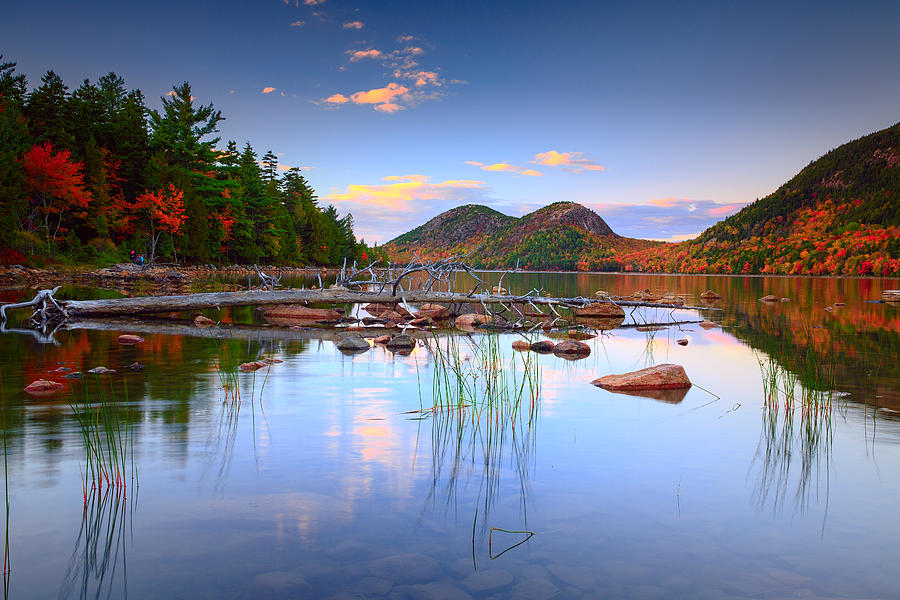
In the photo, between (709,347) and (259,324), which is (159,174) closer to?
(259,324)

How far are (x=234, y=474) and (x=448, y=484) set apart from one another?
217cm

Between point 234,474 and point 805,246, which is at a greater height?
point 805,246

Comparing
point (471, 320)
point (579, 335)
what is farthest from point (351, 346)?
point (579, 335)

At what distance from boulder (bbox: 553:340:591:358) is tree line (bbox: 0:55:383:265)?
1651 inches

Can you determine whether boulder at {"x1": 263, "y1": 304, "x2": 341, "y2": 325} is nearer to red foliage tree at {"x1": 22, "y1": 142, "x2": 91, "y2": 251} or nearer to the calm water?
the calm water

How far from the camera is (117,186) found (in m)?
54.9

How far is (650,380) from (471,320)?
11.8 metres

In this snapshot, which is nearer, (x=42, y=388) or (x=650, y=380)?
(x=42, y=388)

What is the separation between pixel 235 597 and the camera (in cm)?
348

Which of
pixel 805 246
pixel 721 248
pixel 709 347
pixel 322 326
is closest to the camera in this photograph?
pixel 709 347

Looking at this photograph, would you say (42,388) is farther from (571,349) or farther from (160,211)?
(160,211)

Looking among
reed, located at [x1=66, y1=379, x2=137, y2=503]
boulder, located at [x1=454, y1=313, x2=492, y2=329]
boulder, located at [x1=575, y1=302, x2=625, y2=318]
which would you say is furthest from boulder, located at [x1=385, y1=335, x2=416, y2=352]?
boulder, located at [x1=575, y1=302, x2=625, y2=318]

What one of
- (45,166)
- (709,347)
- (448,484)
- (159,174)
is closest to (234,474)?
(448,484)

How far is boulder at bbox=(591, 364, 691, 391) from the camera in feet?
32.9
